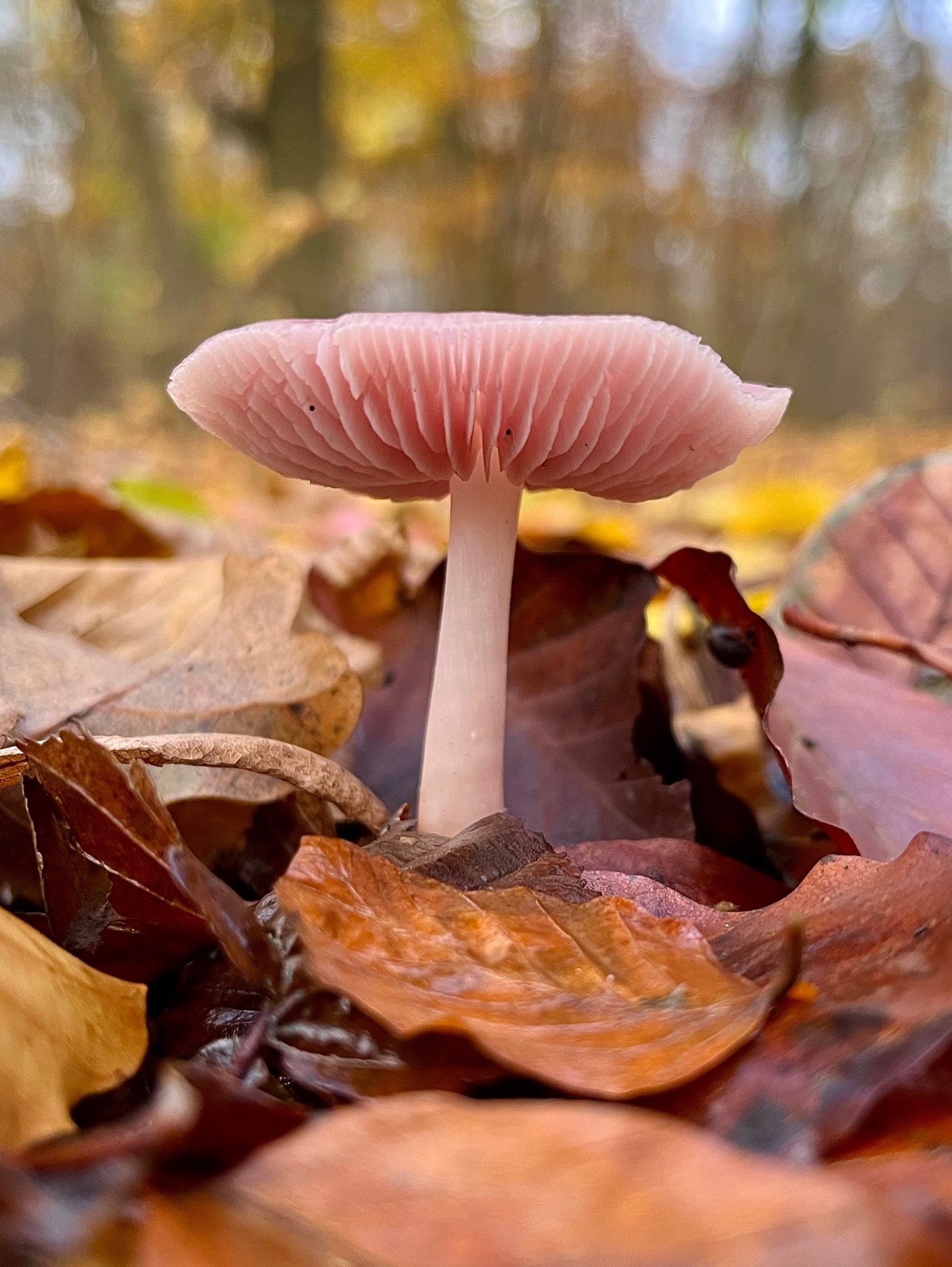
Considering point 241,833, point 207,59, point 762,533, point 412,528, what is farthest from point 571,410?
point 207,59

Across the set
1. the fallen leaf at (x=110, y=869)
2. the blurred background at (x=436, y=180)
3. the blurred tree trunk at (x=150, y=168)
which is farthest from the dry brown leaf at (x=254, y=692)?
the blurred tree trunk at (x=150, y=168)

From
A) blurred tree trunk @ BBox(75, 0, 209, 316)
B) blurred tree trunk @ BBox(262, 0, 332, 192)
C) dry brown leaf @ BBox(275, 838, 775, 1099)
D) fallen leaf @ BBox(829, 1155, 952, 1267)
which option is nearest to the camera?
fallen leaf @ BBox(829, 1155, 952, 1267)

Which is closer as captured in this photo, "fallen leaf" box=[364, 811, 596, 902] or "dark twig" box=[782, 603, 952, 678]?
"fallen leaf" box=[364, 811, 596, 902]

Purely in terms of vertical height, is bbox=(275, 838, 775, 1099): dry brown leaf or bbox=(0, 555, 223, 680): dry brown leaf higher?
bbox=(0, 555, 223, 680): dry brown leaf

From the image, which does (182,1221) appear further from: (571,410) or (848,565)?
(848,565)

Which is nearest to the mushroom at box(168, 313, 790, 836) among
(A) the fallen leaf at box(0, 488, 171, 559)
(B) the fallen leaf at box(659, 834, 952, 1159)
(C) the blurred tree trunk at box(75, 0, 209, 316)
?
(B) the fallen leaf at box(659, 834, 952, 1159)

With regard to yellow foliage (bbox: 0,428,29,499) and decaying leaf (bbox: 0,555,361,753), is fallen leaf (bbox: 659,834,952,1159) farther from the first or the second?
yellow foliage (bbox: 0,428,29,499)
